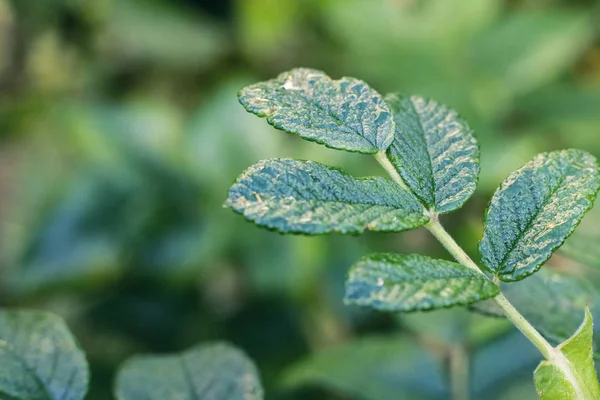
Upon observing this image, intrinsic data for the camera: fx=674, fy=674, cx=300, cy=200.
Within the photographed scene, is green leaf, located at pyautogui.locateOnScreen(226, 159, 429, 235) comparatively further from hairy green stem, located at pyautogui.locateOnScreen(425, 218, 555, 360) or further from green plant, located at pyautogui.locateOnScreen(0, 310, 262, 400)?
green plant, located at pyautogui.locateOnScreen(0, 310, 262, 400)

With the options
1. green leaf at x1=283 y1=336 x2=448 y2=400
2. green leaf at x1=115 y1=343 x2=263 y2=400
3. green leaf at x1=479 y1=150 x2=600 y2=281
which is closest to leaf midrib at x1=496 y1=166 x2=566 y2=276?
green leaf at x1=479 y1=150 x2=600 y2=281

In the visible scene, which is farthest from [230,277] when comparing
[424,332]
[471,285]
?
[471,285]

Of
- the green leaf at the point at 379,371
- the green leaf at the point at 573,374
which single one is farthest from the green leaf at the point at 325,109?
the green leaf at the point at 379,371

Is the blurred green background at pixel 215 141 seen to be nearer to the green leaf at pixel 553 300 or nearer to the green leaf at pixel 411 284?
the green leaf at pixel 553 300

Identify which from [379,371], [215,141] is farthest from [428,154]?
[215,141]

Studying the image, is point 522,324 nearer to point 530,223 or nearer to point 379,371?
point 530,223

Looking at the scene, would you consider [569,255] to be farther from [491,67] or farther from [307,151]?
[491,67]

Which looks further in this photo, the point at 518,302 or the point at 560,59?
the point at 560,59
